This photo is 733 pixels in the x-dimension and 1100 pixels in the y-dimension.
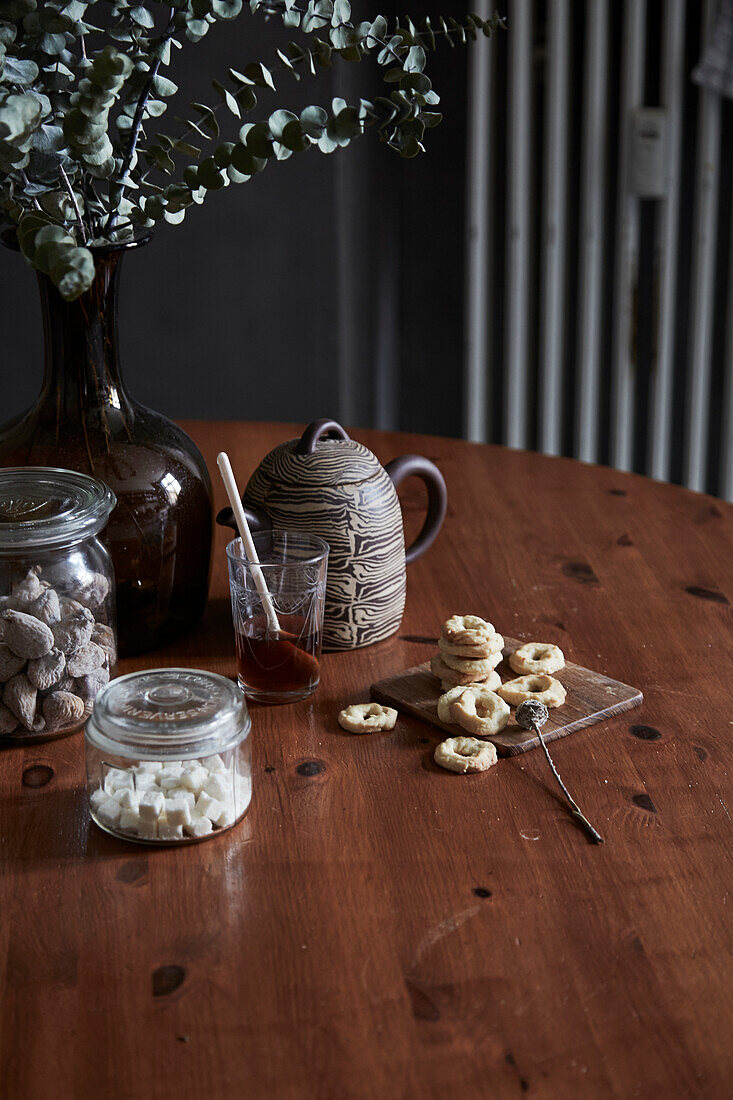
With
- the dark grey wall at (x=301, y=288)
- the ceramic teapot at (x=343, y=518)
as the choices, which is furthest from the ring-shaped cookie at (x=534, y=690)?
the dark grey wall at (x=301, y=288)

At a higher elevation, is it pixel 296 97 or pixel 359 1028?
pixel 296 97

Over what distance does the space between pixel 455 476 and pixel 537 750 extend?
0.67 meters

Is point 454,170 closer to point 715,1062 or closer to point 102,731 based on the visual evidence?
point 102,731

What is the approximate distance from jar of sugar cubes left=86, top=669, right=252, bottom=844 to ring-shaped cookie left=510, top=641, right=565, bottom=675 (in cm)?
28

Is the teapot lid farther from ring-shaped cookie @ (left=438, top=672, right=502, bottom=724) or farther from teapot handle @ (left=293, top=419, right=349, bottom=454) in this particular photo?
ring-shaped cookie @ (left=438, top=672, right=502, bottom=724)

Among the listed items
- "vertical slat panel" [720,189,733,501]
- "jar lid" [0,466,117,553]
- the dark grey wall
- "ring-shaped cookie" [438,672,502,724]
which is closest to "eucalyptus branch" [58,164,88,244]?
"jar lid" [0,466,117,553]

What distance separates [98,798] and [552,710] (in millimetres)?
349

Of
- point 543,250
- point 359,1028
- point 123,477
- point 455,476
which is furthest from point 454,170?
point 359,1028

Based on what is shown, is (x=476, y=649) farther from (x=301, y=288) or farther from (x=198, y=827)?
(x=301, y=288)

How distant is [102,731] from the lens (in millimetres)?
700

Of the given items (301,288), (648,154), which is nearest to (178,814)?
(301,288)

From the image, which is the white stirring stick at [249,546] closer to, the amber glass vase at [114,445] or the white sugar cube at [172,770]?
the amber glass vase at [114,445]

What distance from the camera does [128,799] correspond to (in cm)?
71

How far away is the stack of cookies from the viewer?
0.88 meters
